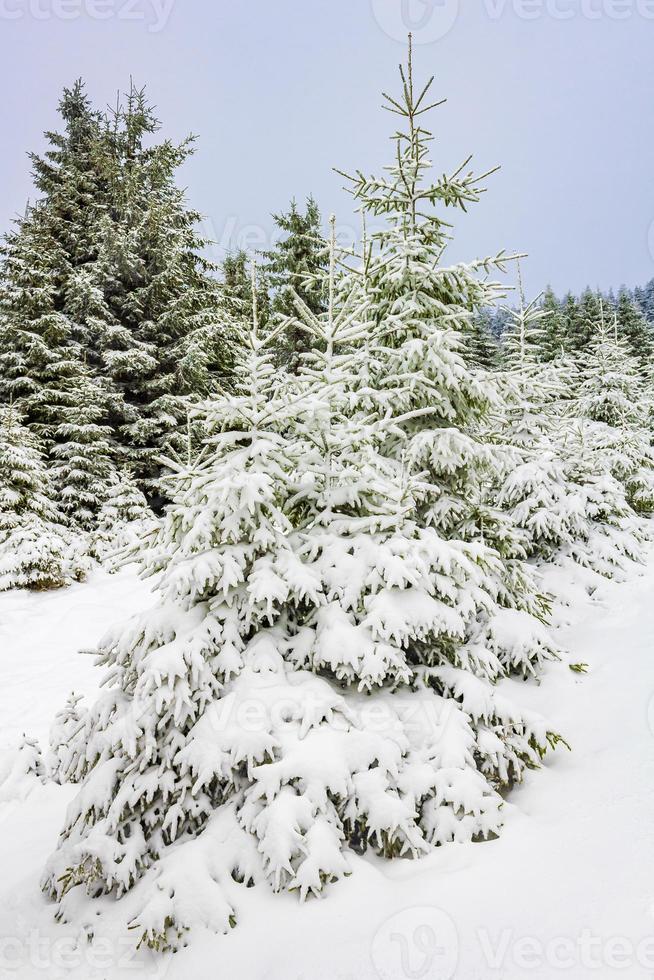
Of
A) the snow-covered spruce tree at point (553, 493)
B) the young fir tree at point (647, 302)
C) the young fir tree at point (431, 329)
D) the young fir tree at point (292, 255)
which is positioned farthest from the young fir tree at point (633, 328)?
the young fir tree at point (431, 329)

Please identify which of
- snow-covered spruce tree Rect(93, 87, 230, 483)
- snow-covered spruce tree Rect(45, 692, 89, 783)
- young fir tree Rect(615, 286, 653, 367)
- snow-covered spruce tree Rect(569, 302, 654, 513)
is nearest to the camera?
snow-covered spruce tree Rect(45, 692, 89, 783)

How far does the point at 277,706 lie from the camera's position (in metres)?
2.82

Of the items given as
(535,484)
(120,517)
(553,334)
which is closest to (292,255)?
(120,517)

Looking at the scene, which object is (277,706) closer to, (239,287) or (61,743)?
(61,743)

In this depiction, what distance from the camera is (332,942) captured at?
2.24 meters

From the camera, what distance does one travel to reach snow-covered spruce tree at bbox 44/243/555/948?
2539 mm

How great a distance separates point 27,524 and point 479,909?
9510 mm

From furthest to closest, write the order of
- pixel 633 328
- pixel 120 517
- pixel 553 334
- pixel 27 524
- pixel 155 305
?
pixel 633 328, pixel 553 334, pixel 155 305, pixel 120 517, pixel 27 524

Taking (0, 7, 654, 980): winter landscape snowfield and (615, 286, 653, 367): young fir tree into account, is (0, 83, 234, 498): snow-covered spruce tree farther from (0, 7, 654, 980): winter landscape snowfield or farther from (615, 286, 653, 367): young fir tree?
(615, 286, 653, 367): young fir tree

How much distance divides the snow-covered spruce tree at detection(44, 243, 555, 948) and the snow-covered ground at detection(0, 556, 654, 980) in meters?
0.12

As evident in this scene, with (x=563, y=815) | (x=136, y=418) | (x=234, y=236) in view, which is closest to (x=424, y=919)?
(x=563, y=815)

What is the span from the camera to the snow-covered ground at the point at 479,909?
204 centimetres

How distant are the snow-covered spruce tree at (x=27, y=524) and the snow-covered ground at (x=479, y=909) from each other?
18.9 feet

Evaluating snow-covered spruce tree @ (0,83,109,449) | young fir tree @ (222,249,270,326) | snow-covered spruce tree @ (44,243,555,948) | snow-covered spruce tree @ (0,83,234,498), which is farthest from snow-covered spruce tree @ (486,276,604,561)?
snow-covered spruce tree @ (0,83,109,449)
